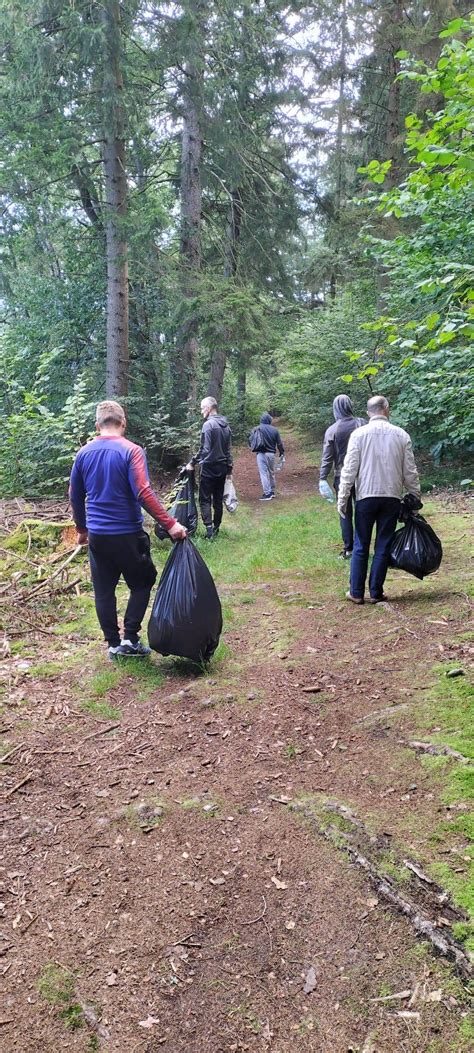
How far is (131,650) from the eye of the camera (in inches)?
177

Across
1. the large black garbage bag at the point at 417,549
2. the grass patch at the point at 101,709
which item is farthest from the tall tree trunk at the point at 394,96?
the grass patch at the point at 101,709

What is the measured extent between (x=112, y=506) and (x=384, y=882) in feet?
9.35

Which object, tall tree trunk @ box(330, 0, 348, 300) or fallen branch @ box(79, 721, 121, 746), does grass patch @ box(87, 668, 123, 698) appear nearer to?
fallen branch @ box(79, 721, 121, 746)

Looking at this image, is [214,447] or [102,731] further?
[214,447]

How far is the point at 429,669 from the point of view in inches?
146

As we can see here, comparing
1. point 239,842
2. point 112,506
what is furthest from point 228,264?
point 239,842

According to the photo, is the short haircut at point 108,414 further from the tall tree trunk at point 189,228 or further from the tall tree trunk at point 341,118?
the tall tree trunk at point 341,118

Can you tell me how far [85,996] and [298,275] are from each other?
16.2 m

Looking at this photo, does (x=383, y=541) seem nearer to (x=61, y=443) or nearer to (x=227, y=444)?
(x=227, y=444)

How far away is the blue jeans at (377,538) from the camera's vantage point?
5.11 m

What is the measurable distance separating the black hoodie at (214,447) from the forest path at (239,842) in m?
3.61

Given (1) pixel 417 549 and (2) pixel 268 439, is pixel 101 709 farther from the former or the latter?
(2) pixel 268 439

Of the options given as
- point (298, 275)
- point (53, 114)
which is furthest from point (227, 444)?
point (298, 275)

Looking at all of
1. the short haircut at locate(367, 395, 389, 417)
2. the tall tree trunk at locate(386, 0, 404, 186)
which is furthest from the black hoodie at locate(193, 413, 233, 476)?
the tall tree trunk at locate(386, 0, 404, 186)
